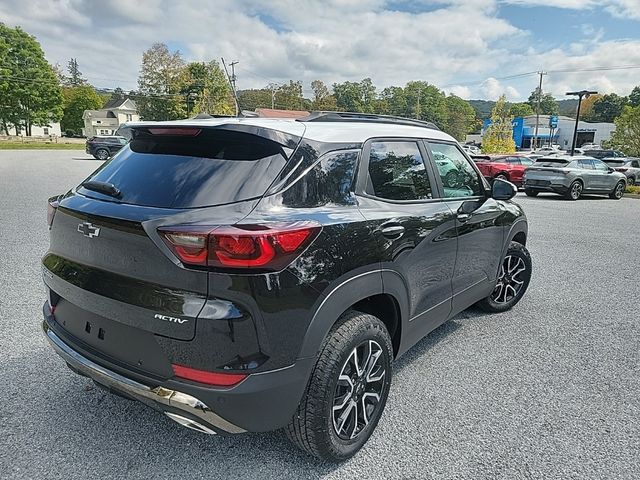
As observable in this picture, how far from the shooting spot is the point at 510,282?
176 inches

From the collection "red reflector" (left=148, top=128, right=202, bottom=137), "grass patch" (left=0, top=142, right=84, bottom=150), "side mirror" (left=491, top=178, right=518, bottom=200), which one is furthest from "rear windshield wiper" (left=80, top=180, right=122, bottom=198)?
"grass patch" (left=0, top=142, right=84, bottom=150)

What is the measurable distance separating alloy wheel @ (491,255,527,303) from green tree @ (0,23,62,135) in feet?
224

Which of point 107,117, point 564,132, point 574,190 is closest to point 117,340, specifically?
point 574,190

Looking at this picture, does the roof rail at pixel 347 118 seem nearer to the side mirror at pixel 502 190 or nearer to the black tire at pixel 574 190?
the side mirror at pixel 502 190

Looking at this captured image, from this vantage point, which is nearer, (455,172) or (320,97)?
(455,172)

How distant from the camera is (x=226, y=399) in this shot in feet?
6.11

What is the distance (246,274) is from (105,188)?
1014 millimetres

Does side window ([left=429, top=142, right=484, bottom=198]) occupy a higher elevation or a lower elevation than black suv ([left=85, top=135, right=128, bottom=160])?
higher

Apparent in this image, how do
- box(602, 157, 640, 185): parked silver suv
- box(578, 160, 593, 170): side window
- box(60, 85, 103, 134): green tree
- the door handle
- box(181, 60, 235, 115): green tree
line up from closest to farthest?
1. the door handle
2. box(578, 160, 593, 170): side window
3. box(602, 157, 640, 185): parked silver suv
4. box(181, 60, 235, 115): green tree
5. box(60, 85, 103, 134): green tree

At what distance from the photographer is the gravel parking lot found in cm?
228

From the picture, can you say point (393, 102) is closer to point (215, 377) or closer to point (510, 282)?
point (510, 282)

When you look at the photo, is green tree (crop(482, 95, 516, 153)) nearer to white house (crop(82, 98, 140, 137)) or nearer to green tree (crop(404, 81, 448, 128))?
green tree (crop(404, 81, 448, 128))

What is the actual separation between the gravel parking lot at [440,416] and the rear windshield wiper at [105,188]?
1.33 m

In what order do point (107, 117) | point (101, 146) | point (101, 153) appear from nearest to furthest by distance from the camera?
point (101, 146) → point (101, 153) → point (107, 117)
